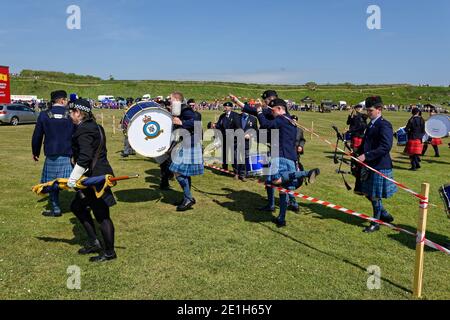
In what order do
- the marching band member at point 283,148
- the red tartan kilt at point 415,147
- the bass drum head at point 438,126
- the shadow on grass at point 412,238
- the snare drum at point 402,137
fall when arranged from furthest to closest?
1. the snare drum at point 402,137
2. the bass drum head at point 438,126
3. the red tartan kilt at point 415,147
4. the marching band member at point 283,148
5. the shadow on grass at point 412,238

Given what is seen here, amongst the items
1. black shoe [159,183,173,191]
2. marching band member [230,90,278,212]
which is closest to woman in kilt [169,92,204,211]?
marching band member [230,90,278,212]

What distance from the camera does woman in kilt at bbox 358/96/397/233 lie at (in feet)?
20.1

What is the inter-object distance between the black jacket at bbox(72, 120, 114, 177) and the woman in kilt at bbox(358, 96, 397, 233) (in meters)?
4.18

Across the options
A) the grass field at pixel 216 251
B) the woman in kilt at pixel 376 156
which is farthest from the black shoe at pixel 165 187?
the woman in kilt at pixel 376 156

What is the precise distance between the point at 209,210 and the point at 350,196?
364 centimetres

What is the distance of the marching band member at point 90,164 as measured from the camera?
456cm

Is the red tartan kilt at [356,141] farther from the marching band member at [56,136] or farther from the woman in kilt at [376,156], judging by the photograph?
the marching band member at [56,136]

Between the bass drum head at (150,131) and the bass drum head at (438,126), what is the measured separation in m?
12.2

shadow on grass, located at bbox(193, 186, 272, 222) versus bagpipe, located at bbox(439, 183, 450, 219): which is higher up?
bagpipe, located at bbox(439, 183, 450, 219)

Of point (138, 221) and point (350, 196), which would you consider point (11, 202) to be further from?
point (350, 196)

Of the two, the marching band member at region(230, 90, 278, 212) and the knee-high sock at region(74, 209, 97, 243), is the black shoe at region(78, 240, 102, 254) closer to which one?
the knee-high sock at region(74, 209, 97, 243)

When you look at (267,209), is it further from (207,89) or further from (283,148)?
(207,89)
